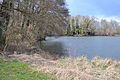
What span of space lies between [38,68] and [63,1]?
16.1 m

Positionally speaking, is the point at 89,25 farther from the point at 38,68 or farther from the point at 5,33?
the point at 38,68

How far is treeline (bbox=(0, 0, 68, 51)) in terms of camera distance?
49.2 ft

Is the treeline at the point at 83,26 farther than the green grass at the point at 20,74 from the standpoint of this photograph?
Yes

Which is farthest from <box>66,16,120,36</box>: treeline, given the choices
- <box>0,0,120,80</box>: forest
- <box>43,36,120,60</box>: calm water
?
<box>0,0,120,80</box>: forest

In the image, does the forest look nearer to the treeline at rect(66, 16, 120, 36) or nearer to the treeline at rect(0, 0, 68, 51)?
the treeline at rect(0, 0, 68, 51)

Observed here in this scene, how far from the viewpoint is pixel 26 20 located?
59.4 feet

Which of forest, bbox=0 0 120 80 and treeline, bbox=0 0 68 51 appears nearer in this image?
forest, bbox=0 0 120 80

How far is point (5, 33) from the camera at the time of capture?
15023mm

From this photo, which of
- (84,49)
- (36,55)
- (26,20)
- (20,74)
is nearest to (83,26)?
(84,49)

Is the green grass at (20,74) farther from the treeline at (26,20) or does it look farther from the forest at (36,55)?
the treeline at (26,20)

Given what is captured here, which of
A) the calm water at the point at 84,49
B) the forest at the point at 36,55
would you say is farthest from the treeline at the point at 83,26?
the forest at the point at 36,55

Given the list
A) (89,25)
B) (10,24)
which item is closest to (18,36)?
(10,24)

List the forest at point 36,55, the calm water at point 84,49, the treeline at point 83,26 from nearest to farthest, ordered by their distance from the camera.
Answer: the forest at point 36,55 → the calm water at point 84,49 → the treeline at point 83,26

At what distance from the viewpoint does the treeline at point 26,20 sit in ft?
49.2
